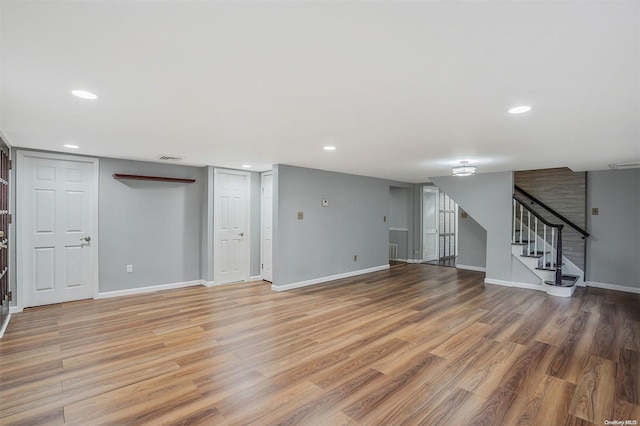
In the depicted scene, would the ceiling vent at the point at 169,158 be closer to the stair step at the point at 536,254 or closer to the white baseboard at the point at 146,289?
the white baseboard at the point at 146,289

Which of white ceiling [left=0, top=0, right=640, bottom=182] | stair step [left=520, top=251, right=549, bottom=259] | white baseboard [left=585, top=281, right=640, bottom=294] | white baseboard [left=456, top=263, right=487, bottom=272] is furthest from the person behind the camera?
white baseboard [left=456, top=263, right=487, bottom=272]

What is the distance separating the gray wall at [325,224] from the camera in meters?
5.36

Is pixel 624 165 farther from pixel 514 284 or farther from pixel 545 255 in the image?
pixel 514 284

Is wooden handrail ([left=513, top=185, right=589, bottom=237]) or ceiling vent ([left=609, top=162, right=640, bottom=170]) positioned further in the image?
wooden handrail ([left=513, top=185, right=589, bottom=237])

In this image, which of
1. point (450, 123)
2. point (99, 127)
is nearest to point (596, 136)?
point (450, 123)

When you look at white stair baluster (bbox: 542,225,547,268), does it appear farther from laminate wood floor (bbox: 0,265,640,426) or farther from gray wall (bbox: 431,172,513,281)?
laminate wood floor (bbox: 0,265,640,426)

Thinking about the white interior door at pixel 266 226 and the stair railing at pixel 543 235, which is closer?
the stair railing at pixel 543 235

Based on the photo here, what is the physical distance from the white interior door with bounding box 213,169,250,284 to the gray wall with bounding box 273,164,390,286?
1023 mm

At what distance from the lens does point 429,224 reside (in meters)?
8.59

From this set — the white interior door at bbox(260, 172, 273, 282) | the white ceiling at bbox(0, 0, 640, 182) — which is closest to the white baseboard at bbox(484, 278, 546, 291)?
the white ceiling at bbox(0, 0, 640, 182)

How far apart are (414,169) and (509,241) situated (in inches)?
86.0

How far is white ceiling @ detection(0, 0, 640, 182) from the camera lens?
1.27 metres

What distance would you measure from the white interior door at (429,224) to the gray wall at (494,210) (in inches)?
85.7

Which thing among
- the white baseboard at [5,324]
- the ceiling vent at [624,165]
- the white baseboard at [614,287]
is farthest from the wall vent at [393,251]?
the white baseboard at [5,324]
